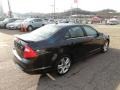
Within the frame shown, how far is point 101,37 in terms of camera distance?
23.8 feet

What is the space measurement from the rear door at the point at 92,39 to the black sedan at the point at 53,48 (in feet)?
0.15

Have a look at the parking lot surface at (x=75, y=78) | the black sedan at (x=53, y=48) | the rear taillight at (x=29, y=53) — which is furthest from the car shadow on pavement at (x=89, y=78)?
the rear taillight at (x=29, y=53)

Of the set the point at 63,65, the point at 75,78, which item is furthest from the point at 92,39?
the point at 75,78

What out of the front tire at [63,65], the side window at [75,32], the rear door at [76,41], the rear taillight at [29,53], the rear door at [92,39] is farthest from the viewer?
the rear door at [92,39]

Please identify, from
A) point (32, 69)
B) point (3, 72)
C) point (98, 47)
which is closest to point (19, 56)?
point (32, 69)

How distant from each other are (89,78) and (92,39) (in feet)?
6.70

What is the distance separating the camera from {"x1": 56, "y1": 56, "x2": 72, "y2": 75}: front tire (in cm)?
498

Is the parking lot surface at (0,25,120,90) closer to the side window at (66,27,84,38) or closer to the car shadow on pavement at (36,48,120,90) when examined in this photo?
the car shadow on pavement at (36,48,120,90)

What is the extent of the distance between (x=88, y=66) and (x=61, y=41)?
1612 millimetres

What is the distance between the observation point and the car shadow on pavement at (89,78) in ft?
14.5

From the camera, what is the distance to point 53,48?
4.68 m

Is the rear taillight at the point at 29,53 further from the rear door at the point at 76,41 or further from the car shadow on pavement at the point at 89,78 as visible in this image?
the rear door at the point at 76,41

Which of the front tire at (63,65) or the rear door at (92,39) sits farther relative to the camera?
the rear door at (92,39)

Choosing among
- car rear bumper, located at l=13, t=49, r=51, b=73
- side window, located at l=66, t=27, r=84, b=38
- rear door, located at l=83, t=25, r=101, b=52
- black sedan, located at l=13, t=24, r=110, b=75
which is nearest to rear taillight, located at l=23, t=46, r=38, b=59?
black sedan, located at l=13, t=24, r=110, b=75
